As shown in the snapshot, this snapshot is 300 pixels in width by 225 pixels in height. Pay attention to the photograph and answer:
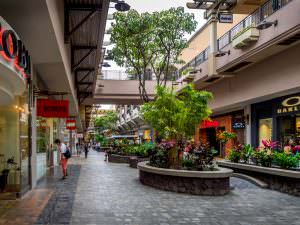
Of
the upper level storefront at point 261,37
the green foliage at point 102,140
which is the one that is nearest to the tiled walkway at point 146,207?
the upper level storefront at point 261,37

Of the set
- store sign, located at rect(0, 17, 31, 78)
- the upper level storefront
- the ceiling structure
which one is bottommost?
store sign, located at rect(0, 17, 31, 78)

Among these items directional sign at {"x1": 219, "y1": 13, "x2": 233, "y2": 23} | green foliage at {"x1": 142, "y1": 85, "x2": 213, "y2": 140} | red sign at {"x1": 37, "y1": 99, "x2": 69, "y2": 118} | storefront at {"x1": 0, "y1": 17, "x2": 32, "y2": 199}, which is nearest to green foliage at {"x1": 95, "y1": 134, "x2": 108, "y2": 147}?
directional sign at {"x1": 219, "y1": 13, "x2": 233, "y2": 23}

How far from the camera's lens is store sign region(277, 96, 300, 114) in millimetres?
18450

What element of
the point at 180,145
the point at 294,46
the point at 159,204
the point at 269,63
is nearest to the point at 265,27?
the point at 294,46

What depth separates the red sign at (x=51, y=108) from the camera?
15195 mm

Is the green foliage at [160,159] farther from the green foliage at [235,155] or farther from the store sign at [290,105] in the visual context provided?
the store sign at [290,105]

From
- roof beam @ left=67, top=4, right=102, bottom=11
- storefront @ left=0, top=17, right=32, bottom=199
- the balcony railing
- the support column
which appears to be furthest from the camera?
the support column

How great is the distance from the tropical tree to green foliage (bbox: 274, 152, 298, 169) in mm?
11583

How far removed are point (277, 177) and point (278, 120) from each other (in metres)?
8.76

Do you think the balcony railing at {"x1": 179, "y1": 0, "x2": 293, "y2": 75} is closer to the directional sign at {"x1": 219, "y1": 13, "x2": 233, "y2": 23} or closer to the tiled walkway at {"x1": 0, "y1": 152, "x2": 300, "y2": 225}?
the directional sign at {"x1": 219, "y1": 13, "x2": 233, "y2": 23}

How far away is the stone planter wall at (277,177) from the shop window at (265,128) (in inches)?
289

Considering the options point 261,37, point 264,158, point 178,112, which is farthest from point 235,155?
point 261,37

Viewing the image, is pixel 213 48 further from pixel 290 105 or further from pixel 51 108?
pixel 51 108

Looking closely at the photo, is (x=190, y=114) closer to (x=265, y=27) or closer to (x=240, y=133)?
(x=265, y=27)
